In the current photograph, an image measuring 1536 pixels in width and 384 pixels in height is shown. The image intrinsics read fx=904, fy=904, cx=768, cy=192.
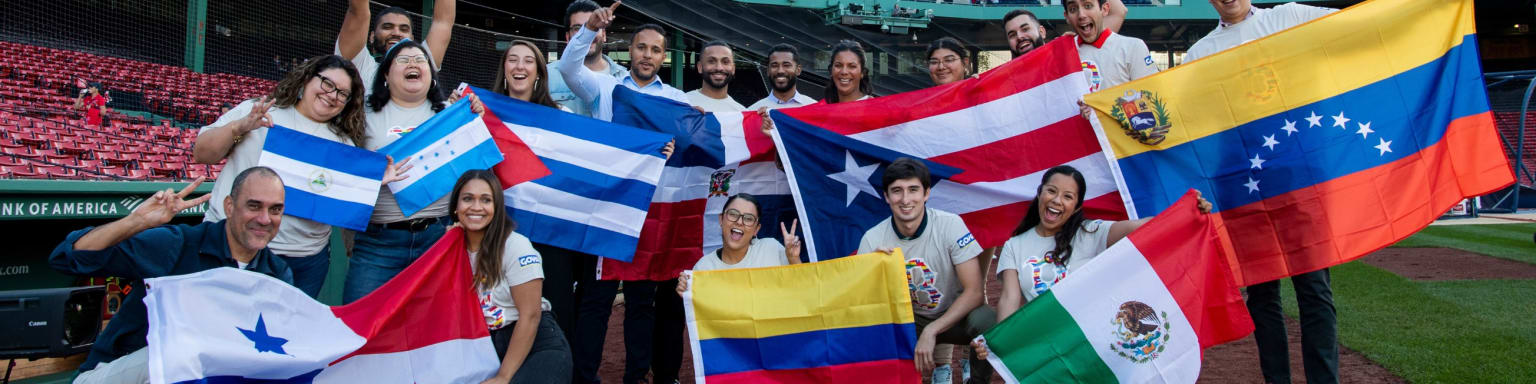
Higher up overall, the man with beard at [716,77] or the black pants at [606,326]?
the man with beard at [716,77]

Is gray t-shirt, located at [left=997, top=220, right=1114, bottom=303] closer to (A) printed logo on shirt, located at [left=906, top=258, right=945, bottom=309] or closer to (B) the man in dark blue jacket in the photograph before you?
(A) printed logo on shirt, located at [left=906, top=258, right=945, bottom=309]

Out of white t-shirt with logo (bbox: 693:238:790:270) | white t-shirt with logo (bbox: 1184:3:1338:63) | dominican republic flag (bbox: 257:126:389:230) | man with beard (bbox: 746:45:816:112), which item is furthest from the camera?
man with beard (bbox: 746:45:816:112)

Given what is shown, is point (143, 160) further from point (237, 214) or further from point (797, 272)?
point (797, 272)

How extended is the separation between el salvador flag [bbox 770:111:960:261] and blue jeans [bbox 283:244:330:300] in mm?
2394

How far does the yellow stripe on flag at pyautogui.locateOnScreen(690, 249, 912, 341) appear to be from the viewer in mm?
4094

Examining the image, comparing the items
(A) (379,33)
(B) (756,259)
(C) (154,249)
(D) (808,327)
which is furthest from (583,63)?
(C) (154,249)

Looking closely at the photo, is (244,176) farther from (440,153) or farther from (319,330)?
(440,153)

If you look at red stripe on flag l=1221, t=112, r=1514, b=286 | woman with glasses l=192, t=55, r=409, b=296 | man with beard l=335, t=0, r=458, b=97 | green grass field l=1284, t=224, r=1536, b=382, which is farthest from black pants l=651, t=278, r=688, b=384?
green grass field l=1284, t=224, r=1536, b=382

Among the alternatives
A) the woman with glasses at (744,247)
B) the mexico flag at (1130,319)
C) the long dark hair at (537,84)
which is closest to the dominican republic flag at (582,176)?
the long dark hair at (537,84)

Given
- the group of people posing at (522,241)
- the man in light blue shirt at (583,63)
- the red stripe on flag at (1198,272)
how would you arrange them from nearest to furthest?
the group of people posing at (522,241) → the red stripe on flag at (1198,272) → the man in light blue shirt at (583,63)

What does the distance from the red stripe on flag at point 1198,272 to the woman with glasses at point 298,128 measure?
11.3 ft

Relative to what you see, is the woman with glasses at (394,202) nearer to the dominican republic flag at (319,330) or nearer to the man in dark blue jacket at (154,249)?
the dominican republic flag at (319,330)

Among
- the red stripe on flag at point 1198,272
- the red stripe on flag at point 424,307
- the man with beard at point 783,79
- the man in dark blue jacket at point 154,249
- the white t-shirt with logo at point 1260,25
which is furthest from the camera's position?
the man with beard at point 783,79

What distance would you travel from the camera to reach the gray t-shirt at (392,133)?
13.9 ft
